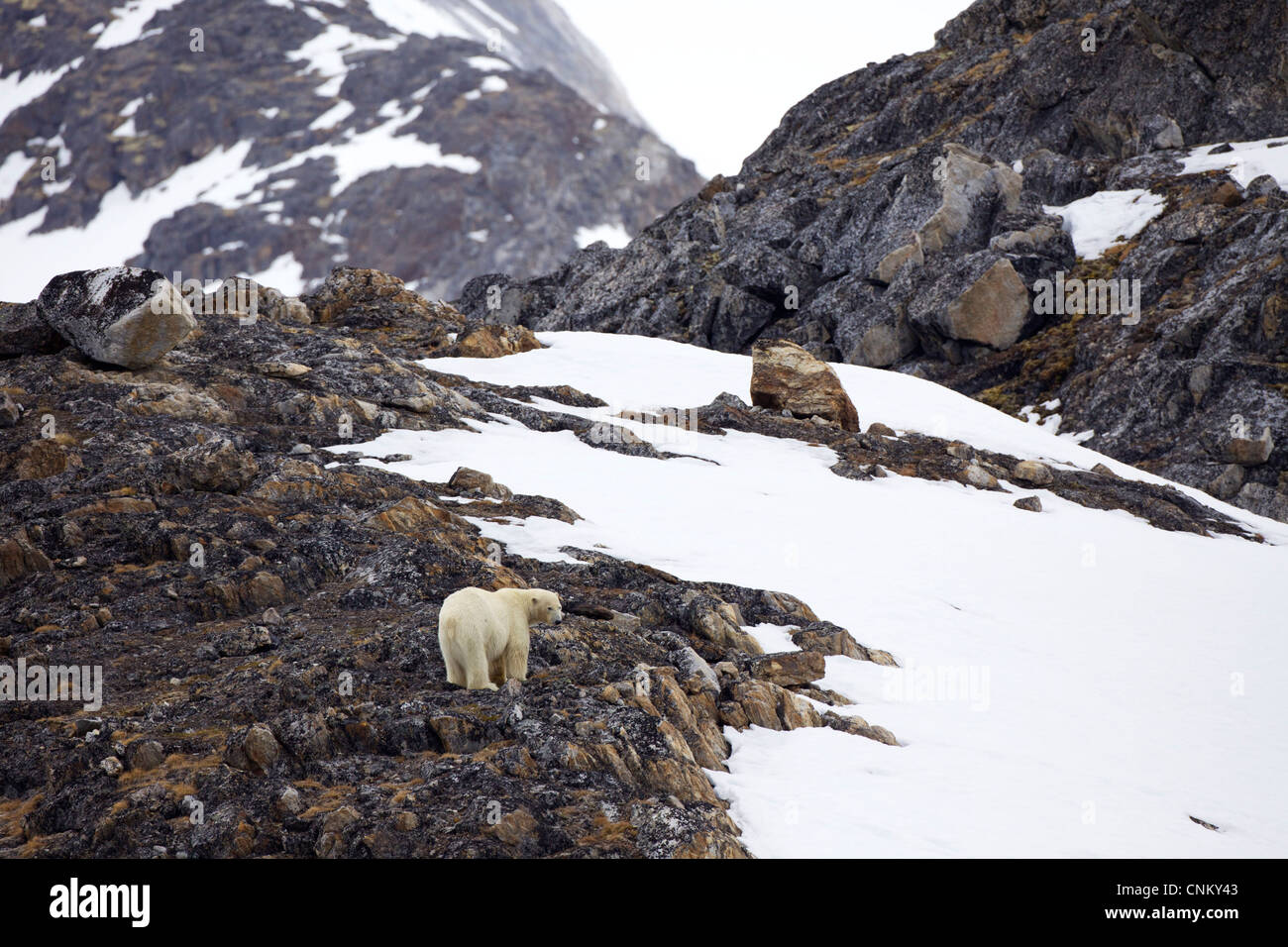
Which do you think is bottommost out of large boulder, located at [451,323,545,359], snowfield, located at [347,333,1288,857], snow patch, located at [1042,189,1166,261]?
snowfield, located at [347,333,1288,857]

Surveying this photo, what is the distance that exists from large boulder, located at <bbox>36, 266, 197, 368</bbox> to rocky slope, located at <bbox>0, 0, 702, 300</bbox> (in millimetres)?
96106

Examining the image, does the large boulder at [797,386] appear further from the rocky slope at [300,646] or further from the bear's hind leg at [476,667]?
the bear's hind leg at [476,667]

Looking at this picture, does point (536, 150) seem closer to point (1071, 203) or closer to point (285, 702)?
point (1071, 203)

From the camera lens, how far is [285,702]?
26.1ft

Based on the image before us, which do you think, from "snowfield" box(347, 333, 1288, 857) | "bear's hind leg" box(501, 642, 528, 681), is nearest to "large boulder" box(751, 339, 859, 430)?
"snowfield" box(347, 333, 1288, 857)

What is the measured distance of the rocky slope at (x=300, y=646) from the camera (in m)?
6.45

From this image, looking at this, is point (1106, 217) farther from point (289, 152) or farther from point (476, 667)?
point (289, 152)

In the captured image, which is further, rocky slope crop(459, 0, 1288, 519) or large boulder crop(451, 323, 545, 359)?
rocky slope crop(459, 0, 1288, 519)

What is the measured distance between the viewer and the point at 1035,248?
130ft

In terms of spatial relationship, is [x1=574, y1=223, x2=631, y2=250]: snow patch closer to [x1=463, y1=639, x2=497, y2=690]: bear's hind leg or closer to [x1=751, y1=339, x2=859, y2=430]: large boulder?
[x1=751, y1=339, x2=859, y2=430]: large boulder

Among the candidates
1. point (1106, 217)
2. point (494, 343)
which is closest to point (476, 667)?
point (494, 343)

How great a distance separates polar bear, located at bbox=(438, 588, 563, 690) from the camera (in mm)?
8188

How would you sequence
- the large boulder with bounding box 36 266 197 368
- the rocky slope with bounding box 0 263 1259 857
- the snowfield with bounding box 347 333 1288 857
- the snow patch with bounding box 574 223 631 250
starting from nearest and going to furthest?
the rocky slope with bounding box 0 263 1259 857 < the snowfield with bounding box 347 333 1288 857 < the large boulder with bounding box 36 266 197 368 < the snow patch with bounding box 574 223 631 250

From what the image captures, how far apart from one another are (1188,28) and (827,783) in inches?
2082
